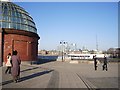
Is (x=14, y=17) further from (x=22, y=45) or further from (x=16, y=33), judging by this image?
(x=22, y=45)

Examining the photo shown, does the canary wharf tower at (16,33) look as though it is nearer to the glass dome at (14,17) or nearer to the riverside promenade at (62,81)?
the glass dome at (14,17)

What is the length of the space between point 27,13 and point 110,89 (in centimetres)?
2726

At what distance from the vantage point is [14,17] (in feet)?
101

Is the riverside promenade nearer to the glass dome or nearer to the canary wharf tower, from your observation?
the canary wharf tower

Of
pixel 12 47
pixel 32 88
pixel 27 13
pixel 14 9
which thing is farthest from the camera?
pixel 27 13

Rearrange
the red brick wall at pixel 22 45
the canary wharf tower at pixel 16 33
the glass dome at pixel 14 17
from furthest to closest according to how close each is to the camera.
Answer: the glass dome at pixel 14 17, the red brick wall at pixel 22 45, the canary wharf tower at pixel 16 33

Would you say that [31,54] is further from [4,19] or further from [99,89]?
[99,89]

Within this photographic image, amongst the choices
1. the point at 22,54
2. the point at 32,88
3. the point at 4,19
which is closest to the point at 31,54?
the point at 22,54

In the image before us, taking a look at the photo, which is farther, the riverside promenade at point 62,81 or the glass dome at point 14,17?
the glass dome at point 14,17

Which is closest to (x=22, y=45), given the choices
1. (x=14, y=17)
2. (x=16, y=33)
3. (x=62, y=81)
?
(x=16, y=33)

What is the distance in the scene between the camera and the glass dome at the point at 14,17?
2938cm

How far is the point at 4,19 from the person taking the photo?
29.3 metres

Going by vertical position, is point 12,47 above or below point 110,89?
above

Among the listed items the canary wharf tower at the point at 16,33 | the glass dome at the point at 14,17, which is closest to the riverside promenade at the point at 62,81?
the canary wharf tower at the point at 16,33
